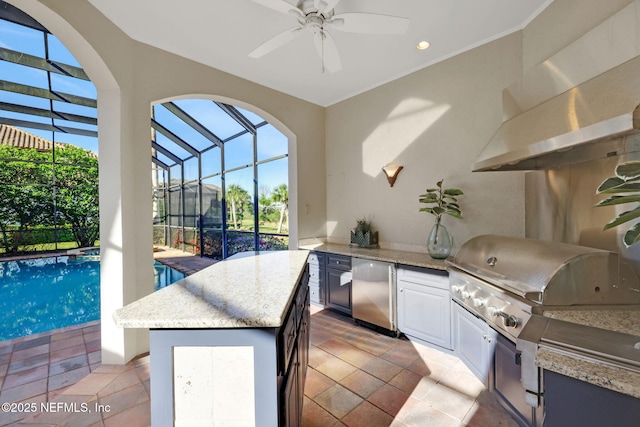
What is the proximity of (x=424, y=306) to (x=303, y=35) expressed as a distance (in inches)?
112

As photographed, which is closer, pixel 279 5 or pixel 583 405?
pixel 583 405

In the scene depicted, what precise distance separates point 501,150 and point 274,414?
6.68 feet

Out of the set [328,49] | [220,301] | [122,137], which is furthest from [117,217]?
[328,49]

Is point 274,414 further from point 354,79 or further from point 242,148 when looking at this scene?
point 242,148

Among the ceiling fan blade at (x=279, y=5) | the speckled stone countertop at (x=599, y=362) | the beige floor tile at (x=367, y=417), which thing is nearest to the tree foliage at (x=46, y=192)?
the ceiling fan blade at (x=279, y=5)

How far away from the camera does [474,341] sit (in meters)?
1.94

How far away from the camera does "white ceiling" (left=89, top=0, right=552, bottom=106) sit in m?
2.14

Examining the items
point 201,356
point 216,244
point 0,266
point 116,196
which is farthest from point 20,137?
point 201,356

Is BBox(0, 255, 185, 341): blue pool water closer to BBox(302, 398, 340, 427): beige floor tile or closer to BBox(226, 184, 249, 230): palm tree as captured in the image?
BBox(226, 184, 249, 230): palm tree

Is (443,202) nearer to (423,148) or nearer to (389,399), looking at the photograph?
(423,148)

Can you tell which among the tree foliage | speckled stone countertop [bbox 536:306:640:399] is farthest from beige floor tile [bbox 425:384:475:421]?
the tree foliage

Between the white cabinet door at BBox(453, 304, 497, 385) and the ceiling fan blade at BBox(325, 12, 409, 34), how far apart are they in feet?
7.12

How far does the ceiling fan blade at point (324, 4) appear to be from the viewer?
5.78 feet

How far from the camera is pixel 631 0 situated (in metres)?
1.54
